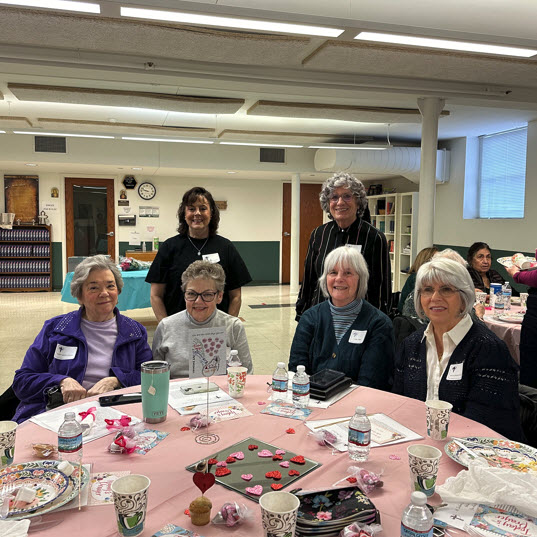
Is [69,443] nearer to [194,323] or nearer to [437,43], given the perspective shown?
[194,323]

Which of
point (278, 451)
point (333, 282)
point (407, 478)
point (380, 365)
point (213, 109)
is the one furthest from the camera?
point (213, 109)

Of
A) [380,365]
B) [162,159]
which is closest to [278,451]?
[380,365]

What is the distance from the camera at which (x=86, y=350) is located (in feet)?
8.04

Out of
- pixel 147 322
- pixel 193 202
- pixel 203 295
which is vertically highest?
pixel 193 202

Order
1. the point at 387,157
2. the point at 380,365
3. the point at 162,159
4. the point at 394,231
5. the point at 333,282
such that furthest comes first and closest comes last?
the point at 394,231
the point at 162,159
the point at 387,157
the point at 333,282
the point at 380,365

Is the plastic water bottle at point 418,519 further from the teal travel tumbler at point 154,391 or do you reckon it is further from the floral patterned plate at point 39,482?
the teal travel tumbler at point 154,391

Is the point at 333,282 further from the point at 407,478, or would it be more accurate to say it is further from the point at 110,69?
the point at 110,69

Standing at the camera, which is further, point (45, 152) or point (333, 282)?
point (45, 152)

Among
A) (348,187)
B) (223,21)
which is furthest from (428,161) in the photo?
(223,21)

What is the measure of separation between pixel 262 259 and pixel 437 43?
30.8 feet

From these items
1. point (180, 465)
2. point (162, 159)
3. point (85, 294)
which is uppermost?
point (162, 159)

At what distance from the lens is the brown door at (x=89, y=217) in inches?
451

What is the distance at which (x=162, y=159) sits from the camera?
9.89m

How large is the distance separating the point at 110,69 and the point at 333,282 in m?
3.56
